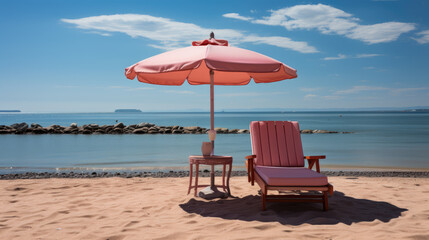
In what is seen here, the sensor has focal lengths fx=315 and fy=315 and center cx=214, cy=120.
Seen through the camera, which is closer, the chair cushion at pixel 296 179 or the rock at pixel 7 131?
the chair cushion at pixel 296 179

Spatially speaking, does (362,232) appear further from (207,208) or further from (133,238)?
(133,238)

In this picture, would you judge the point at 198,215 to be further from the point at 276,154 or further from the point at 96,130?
the point at 96,130

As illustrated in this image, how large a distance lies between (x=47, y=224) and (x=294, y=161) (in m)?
3.66

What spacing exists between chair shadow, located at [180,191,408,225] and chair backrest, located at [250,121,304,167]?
0.73 metres

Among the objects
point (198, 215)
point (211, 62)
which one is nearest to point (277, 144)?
point (198, 215)

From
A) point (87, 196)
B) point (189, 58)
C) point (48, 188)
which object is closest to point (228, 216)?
point (189, 58)

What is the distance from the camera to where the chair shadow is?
150 inches

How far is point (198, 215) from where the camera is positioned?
4.02m

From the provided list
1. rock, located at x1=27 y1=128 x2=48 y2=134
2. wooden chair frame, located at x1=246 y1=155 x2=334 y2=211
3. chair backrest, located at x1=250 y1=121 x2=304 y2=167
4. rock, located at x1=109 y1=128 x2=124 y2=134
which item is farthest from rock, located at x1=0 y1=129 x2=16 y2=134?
wooden chair frame, located at x1=246 y1=155 x2=334 y2=211

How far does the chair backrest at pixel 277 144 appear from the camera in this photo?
17.1 ft

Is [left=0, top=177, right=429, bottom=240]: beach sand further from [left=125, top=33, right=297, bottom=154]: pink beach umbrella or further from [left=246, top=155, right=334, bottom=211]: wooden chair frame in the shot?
[left=125, top=33, right=297, bottom=154]: pink beach umbrella

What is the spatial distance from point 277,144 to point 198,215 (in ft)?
6.59

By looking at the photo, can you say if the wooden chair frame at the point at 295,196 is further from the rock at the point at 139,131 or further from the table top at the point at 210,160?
the rock at the point at 139,131

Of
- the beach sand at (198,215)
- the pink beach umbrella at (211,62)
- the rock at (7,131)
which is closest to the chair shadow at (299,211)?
the beach sand at (198,215)
